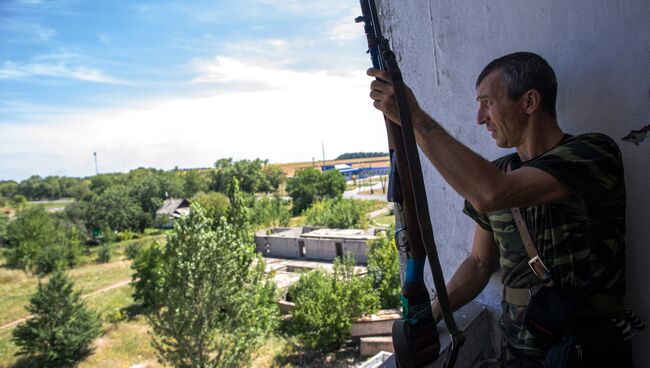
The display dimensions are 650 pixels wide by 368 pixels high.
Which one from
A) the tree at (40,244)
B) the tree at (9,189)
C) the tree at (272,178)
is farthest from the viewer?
the tree at (9,189)

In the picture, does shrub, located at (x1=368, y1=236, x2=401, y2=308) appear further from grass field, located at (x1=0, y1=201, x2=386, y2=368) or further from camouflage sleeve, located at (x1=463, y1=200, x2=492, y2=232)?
camouflage sleeve, located at (x1=463, y1=200, x2=492, y2=232)

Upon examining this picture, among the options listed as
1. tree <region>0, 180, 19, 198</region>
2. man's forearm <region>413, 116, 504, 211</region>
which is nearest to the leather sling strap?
man's forearm <region>413, 116, 504, 211</region>

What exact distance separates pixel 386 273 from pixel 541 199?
815 inches

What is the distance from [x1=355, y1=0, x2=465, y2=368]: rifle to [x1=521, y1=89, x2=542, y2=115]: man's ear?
49 centimetres

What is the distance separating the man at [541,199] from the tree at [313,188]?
57.8 metres

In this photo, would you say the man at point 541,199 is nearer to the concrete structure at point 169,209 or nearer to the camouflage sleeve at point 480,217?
the camouflage sleeve at point 480,217

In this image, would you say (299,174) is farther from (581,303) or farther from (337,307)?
(581,303)

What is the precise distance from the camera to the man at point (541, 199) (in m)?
1.17

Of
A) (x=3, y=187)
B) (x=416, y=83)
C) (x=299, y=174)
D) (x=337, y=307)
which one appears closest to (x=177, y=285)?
(x=337, y=307)

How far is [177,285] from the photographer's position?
14.8 meters

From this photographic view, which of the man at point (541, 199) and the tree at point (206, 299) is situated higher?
the man at point (541, 199)

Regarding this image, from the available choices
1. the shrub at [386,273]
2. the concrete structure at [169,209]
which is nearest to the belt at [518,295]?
the shrub at [386,273]

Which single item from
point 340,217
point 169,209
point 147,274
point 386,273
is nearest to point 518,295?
point 386,273

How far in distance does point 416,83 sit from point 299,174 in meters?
59.8
